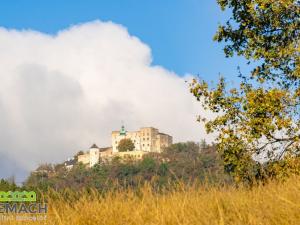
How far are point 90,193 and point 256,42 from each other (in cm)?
973

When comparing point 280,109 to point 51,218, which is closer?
point 51,218

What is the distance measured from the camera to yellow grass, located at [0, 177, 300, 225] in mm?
6266

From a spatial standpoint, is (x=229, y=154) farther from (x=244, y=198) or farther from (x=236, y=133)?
(x=244, y=198)

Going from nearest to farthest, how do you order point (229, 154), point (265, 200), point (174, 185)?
point (265, 200)
point (174, 185)
point (229, 154)

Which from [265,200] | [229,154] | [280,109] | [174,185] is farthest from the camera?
[229,154]

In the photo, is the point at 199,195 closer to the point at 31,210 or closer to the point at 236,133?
the point at 31,210

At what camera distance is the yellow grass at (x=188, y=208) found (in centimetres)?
627

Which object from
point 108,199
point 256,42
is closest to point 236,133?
point 256,42

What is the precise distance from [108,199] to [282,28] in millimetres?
10922

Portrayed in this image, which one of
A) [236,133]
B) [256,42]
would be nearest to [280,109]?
[236,133]

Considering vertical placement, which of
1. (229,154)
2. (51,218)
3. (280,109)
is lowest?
(51,218)

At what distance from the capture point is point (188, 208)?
7.32 meters

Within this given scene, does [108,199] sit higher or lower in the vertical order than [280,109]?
lower

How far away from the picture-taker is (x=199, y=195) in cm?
835
